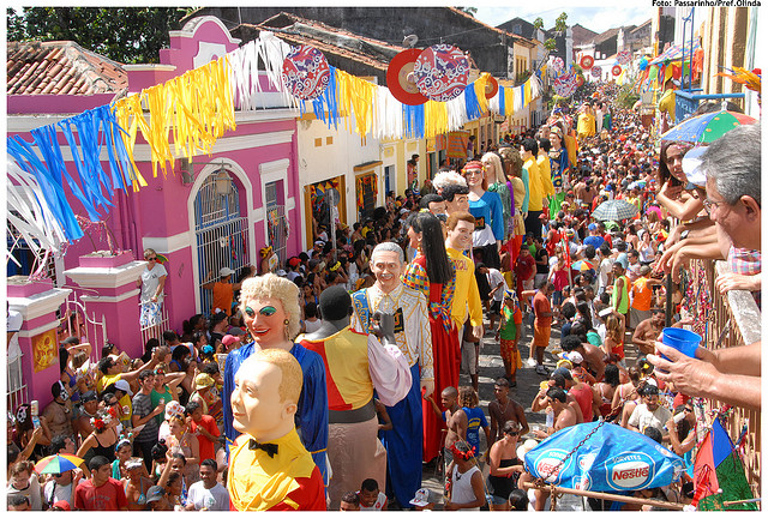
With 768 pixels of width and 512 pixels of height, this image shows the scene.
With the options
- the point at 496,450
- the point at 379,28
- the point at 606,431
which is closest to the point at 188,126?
the point at 496,450

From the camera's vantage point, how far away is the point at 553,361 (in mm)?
9797

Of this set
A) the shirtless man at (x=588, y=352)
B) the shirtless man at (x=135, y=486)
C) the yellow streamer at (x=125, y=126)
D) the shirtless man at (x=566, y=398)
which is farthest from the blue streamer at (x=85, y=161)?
the shirtless man at (x=588, y=352)

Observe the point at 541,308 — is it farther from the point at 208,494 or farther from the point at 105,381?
the point at 208,494

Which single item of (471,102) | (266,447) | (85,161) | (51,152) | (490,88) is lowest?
(266,447)

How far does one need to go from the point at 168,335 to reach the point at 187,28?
16.3 ft

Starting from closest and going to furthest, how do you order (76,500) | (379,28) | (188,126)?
(76,500), (188,126), (379,28)

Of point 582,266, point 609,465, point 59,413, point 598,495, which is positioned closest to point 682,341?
point 598,495

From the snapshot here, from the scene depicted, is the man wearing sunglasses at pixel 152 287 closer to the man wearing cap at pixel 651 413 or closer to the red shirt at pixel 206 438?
the red shirt at pixel 206 438

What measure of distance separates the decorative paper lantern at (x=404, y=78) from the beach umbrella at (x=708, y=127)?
5831 millimetres

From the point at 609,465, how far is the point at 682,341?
198 centimetres

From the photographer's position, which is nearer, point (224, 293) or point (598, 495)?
point (598, 495)

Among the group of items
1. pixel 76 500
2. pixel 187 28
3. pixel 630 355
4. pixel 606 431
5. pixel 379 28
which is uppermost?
pixel 379 28

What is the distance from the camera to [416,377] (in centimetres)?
621

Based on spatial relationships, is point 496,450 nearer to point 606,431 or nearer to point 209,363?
point 606,431
